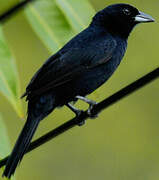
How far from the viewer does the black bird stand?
3719 mm

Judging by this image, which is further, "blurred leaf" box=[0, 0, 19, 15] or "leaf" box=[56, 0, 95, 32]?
"leaf" box=[56, 0, 95, 32]

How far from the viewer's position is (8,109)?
25.5ft

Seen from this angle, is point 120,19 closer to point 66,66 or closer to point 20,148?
point 66,66

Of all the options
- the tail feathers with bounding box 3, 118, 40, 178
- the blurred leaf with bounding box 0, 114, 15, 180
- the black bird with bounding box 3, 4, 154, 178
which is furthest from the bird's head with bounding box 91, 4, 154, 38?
the blurred leaf with bounding box 0, 114, 15, 180

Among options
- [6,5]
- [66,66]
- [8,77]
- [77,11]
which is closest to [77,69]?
[66,66]

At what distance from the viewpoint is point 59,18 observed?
8.21 feet

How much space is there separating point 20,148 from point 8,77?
100 cm

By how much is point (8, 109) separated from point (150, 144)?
7.17ft

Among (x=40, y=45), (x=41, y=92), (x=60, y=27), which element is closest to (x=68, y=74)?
(x=41, y=92)

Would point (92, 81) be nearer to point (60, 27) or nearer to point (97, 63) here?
point (97, 63)

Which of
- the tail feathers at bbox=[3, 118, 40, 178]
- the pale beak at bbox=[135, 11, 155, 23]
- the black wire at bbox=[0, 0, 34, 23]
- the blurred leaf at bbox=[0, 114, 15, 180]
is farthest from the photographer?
the pale beak at bbox=[135, 11, 155, 23]

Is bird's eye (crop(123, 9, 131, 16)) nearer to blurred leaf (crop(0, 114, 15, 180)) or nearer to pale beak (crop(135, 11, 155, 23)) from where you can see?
pale beak (crop(135, 11, 155, 23))

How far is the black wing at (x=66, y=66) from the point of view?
3.75 metres

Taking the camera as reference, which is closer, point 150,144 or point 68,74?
point 68,74
